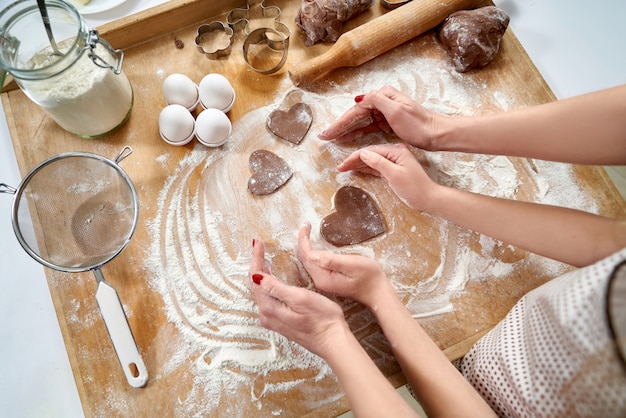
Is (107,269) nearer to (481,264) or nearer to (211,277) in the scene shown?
(211,277)

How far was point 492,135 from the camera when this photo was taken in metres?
0.95

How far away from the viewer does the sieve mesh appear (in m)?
0.94

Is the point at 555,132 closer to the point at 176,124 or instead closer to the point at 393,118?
the point at 393,118

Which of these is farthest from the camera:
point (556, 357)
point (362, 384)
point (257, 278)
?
point (257, 278)

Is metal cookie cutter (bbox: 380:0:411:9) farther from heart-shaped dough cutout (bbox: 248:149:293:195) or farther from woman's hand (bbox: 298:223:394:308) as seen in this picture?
woman's hand (bbox: 298:223:394:308)

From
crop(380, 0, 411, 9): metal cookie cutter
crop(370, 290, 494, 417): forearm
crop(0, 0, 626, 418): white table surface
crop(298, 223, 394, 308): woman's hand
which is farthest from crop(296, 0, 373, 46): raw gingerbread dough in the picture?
crop(370, 290, 494, 417): forearm

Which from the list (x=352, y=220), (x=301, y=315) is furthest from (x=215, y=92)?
(x=301, y=315)

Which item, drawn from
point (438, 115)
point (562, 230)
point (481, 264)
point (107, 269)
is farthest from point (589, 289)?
point (107, 269)

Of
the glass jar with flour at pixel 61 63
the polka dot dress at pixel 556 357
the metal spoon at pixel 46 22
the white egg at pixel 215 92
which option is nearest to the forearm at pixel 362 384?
the polka dot dress at pixel 556 357

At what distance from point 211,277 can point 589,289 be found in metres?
0.70

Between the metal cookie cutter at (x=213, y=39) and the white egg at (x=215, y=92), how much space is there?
0.32 ft

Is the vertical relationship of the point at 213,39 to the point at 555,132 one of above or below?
above

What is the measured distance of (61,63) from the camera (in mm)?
820

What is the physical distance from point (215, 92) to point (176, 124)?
0.12 meters
